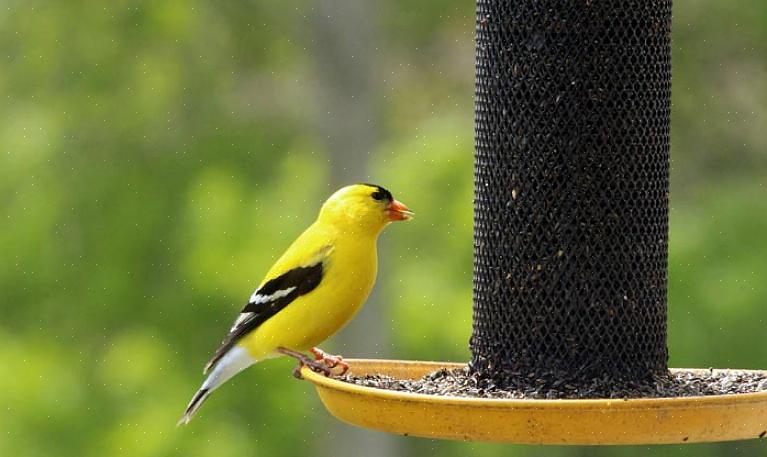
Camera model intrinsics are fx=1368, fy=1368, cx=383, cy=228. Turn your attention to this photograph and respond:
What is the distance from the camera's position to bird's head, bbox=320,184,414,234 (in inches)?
216

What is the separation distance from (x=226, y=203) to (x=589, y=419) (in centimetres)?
923

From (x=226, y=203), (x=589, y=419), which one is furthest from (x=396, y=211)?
(x=226, y=203)

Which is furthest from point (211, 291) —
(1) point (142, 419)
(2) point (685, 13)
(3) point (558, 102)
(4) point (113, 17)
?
(3) point (558, 102)

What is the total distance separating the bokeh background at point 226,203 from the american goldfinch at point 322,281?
6.21 meters

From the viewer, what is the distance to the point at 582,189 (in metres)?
4.23

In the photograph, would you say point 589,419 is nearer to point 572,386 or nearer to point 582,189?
point 572,386

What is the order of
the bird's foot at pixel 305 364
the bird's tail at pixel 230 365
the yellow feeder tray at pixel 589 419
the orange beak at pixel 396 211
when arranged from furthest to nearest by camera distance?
the bird's tail at pixel 230 365, the orange beak at pixel 396 211, the bird's foot at pixel 305 364, the yellow feeder tray at pixel 589 419

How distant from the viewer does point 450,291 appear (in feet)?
42.5

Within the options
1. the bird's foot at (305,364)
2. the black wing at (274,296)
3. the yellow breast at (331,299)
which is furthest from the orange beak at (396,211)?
the bird's foot at (305,364)

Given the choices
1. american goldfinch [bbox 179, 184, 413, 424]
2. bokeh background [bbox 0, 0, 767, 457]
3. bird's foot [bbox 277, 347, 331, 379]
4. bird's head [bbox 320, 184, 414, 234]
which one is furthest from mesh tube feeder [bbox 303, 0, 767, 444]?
bokeh background [bbox 0, 0, 767, 457]

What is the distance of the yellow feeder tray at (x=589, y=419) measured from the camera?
3561mm

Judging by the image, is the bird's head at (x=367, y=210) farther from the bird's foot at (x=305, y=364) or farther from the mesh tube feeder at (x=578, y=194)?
the mesh tube feeder at (x=578, y=194)

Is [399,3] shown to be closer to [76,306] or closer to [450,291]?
[450,291]

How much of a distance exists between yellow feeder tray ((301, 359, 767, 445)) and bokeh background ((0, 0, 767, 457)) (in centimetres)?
814
